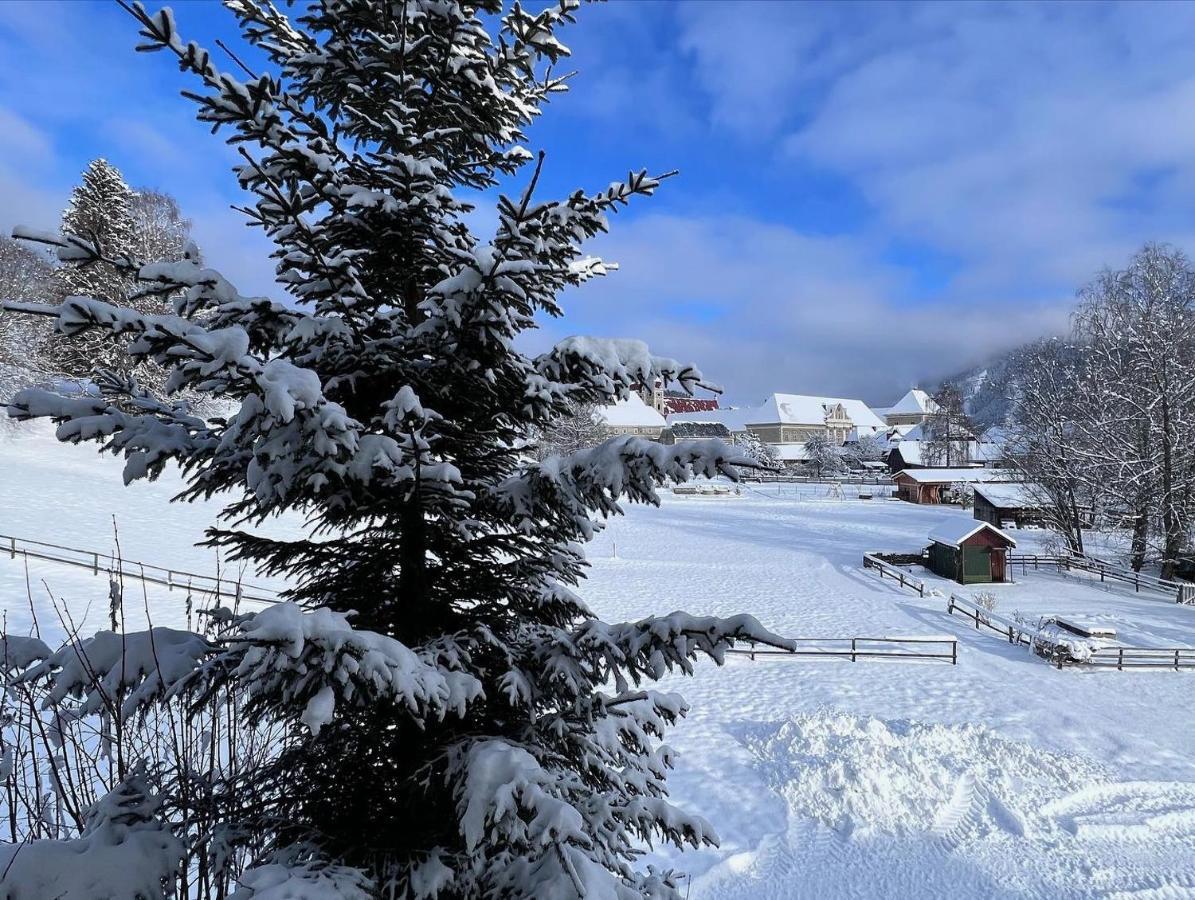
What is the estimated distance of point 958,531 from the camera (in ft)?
88.2

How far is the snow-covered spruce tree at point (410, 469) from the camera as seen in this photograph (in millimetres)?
2402

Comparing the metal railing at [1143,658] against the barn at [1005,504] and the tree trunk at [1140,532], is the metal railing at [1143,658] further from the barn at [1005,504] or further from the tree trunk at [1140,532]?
the barn at [1005,504]

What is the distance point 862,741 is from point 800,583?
14.3m

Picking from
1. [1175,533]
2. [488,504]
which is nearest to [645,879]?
[488,504]

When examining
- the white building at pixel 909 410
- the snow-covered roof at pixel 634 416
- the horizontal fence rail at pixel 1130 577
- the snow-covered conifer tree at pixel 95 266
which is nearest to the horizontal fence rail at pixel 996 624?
the horizontal fence rail at pixel 1130 577

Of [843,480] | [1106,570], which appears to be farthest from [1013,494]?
[843,480]

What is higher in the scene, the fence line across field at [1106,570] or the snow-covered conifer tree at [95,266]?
the snow-covered conifer tree at [95,266]

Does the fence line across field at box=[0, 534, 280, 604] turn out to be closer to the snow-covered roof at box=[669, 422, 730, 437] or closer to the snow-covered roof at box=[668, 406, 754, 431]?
the snow-covered roof at box=[669, 422, 730, 437]

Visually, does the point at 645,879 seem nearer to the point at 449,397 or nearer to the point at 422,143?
the point at 449,397

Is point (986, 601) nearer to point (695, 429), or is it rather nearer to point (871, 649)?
point (871, 649)

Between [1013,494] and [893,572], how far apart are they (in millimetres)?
14500

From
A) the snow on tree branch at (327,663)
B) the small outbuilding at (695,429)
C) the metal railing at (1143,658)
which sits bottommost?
the metal railing at (1143,658)

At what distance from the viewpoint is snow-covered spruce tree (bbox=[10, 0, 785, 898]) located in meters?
2.40

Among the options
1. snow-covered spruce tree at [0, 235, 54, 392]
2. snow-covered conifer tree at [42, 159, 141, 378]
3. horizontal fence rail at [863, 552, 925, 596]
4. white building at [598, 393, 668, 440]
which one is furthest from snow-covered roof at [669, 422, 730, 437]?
snow-covered spruce tree at [0, 235, 54, 392]
